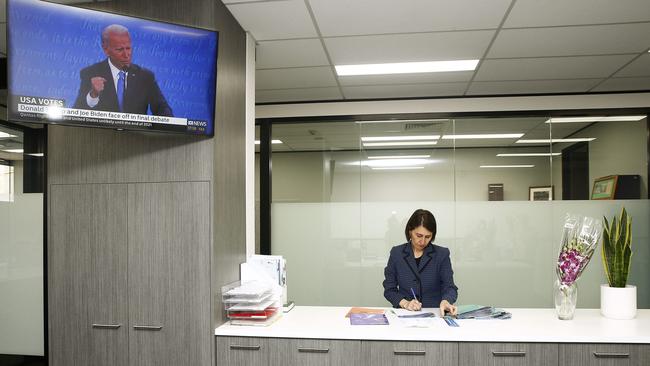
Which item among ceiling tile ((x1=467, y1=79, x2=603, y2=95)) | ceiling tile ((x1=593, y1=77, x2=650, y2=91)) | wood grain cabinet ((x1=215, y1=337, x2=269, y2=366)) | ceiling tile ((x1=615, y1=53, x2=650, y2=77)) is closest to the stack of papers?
wood grain cabinet ((x1=215, y1=337, x2=269, y2=366))

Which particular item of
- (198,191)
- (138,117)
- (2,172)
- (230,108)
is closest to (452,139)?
(230,108)

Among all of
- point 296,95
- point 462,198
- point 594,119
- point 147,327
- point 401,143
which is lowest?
point 147,327

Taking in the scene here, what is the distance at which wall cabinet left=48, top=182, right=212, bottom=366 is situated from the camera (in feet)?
8.59

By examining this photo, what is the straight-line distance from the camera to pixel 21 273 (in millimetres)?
3404

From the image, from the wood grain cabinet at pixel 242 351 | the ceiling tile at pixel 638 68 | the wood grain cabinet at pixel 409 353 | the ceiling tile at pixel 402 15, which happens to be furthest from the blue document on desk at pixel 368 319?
the ceiling tile at pixel 638 68

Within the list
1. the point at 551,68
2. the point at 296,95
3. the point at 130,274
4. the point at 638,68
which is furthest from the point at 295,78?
the point at 638,68

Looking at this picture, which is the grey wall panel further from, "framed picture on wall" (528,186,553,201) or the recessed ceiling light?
"framed picture on wall" (528,186,553,201)

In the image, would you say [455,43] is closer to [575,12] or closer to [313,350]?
[575,12]

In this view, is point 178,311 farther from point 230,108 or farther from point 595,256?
point 595,256

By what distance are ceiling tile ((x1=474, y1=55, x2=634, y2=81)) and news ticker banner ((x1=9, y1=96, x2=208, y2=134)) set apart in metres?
2.51

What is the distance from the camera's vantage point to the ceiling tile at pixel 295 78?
3994 millimetres

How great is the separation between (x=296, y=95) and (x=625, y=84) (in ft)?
10.1

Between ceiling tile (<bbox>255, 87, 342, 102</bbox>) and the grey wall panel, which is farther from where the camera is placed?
ceiling tile (<bbox>255, 87, 342, 102</bbox>)

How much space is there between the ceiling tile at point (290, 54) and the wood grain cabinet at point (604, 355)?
2434 mm
